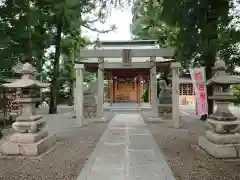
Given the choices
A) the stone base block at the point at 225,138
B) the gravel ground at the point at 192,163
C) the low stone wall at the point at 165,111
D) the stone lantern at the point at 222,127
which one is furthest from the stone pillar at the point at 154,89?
the stone base block at the point at 225,138

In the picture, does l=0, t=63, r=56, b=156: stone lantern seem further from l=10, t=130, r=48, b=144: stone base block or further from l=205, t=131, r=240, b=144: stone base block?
l=205, t=131, r=240, b=144: stone base block

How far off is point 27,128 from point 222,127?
4.65 metres

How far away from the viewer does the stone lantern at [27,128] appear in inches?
295

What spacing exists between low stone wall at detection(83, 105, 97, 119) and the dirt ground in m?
7.05

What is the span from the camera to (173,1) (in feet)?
13.2

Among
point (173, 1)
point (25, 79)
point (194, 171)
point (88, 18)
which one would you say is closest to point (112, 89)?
point (88, 18)

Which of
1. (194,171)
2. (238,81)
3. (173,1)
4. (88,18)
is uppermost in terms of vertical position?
(88,18)

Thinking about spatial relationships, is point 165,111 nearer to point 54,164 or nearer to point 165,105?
point 165,105

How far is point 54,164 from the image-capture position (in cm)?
659

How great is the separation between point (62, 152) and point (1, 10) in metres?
4.20

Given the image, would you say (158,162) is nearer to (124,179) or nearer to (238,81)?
(124,179)

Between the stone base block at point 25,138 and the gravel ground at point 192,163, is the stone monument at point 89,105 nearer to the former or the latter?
the gravel ground at point 192,163

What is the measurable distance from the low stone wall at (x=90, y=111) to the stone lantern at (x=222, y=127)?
8.87 metres

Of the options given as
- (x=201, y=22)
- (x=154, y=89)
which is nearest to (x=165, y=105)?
(x=154, y=89)
